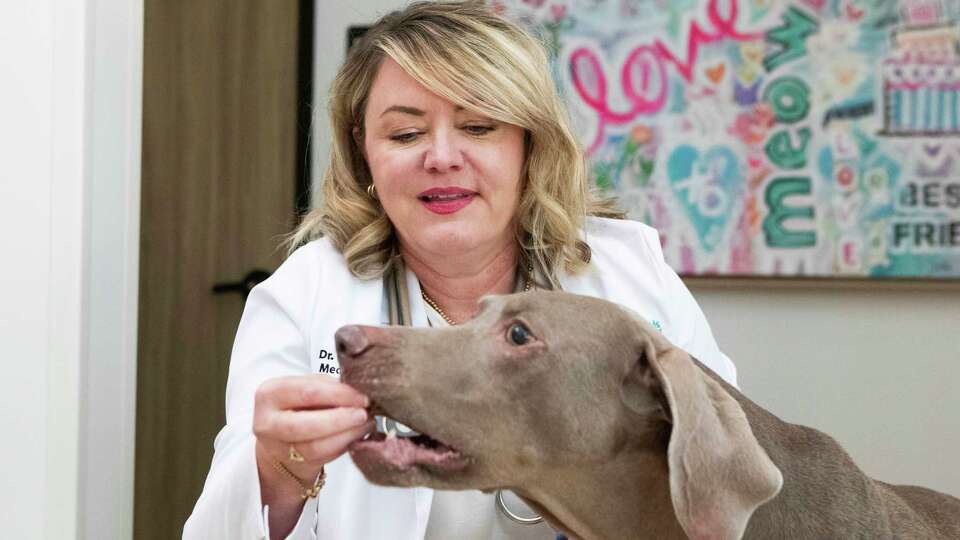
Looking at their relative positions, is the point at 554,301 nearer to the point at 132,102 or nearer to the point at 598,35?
the point at 132,102

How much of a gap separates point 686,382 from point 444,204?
643mm

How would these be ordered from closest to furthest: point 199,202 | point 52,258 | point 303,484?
point 303,484 → point 52,258 → point 199,202

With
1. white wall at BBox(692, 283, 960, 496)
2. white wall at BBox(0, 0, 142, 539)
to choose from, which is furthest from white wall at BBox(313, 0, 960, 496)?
white wall at BBox(0, 0, 142, 539)

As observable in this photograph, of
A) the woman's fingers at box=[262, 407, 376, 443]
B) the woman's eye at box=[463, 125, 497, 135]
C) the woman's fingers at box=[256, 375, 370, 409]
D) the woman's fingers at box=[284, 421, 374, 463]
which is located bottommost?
the woman's fingers at box=[284, 421, 374, 463]

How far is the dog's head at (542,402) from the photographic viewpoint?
3.81 ft

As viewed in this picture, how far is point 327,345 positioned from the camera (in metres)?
1.66

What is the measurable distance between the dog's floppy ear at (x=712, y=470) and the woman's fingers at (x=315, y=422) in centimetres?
37

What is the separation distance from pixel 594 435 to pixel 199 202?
7.66 ft

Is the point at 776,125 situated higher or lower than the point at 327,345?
higher

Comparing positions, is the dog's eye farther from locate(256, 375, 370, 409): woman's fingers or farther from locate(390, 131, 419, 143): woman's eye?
locate(390, 131, 419, 143): woman's eye

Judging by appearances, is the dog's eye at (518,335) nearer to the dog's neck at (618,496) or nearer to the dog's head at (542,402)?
the dog's head at (542,402)

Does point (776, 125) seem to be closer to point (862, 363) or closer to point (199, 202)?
point (862, 363)

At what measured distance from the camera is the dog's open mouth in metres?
1.16

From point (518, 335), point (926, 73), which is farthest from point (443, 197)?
point (926, 73)
